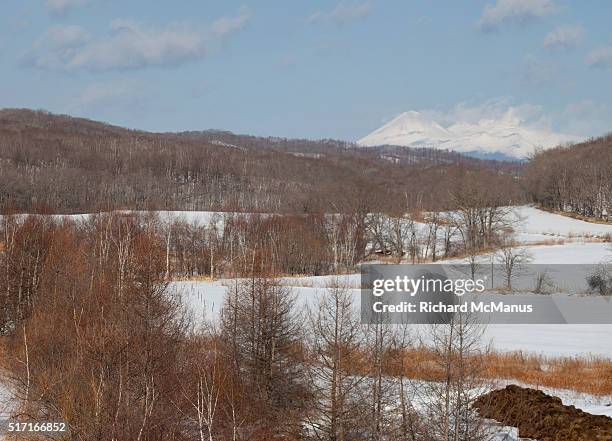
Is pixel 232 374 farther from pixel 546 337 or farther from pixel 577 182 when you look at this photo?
pixel 577 182

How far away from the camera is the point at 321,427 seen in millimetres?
14359

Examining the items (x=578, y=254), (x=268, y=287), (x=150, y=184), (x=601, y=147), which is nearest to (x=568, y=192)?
(x=601, y=147)

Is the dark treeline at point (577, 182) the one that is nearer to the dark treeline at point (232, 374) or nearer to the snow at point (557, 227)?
the snow at point (557, 227)

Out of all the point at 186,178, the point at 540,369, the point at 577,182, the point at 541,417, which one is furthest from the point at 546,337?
the point at 186,178

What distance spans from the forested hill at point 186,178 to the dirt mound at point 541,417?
6264 cm

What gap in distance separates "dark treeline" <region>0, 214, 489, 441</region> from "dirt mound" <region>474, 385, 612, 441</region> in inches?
36.3

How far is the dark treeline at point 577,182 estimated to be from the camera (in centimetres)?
9450

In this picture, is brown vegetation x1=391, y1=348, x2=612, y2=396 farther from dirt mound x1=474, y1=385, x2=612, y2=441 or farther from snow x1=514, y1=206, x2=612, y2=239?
snow x1=514, y1=206, x2=612, y2=239

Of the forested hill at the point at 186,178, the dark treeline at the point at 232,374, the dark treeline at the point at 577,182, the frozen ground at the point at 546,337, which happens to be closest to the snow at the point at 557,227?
the dark treeline at the point at 577,182

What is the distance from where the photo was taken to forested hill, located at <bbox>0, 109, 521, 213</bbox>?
10269cm

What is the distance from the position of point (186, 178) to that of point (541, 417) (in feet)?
452

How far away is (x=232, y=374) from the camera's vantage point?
679 inches

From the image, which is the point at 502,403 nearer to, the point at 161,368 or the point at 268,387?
the point at 268,387

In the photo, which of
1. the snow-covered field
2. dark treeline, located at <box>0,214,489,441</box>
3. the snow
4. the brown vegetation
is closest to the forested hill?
the snow
